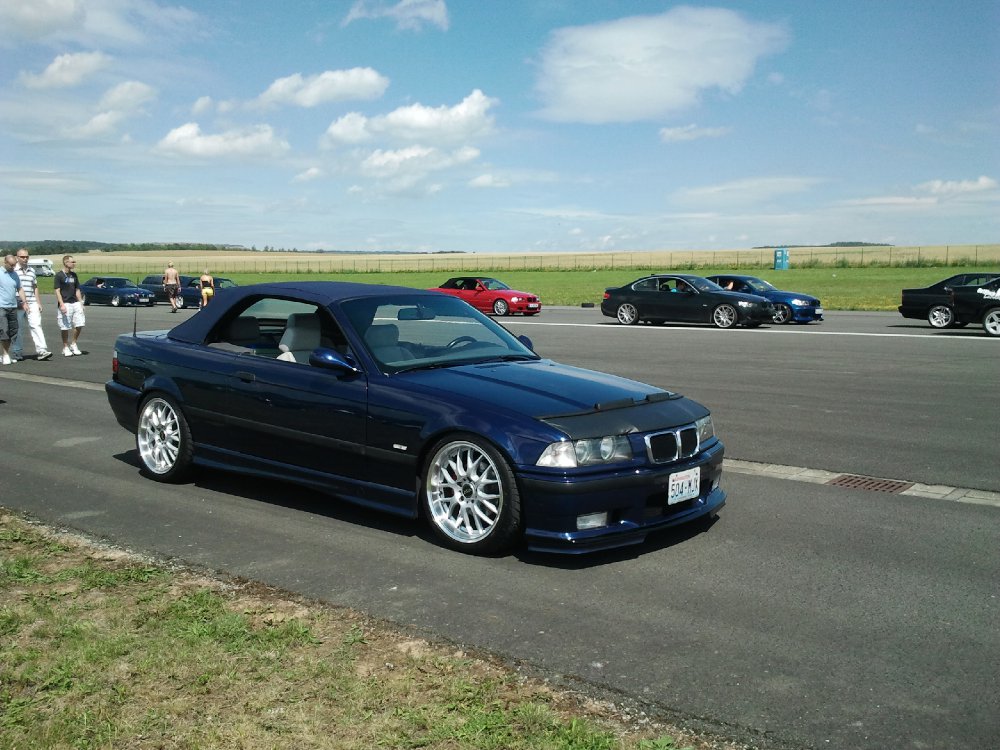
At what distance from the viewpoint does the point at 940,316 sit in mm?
23641

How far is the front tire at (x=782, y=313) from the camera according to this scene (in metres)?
26.7

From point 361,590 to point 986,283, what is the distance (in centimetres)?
2147

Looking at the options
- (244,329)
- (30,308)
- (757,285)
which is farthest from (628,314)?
(244,329)

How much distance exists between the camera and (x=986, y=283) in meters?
22.5

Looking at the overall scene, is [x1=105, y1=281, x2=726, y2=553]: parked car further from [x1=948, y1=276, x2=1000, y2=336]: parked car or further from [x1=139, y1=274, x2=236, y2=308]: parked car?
[x1=139, y1=274, x2=236, y2=308]: parked car

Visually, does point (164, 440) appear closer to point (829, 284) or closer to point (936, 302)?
point (936, 302)

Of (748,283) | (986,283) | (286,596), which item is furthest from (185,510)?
(748,283)

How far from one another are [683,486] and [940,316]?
2072cm

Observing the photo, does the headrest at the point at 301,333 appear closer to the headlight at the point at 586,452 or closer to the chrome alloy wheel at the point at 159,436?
the chrome alloy wheel at the point at 159,436

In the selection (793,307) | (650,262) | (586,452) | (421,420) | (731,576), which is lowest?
(731,576)

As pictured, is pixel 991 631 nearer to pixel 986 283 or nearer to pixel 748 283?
pixel 986 283

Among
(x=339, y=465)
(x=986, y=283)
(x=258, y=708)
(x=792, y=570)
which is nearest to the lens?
(x=258, y=708)

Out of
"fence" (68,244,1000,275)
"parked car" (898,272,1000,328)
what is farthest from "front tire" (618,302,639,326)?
"fence" (68,244,1000,275)

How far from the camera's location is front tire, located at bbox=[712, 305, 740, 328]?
2534cm
